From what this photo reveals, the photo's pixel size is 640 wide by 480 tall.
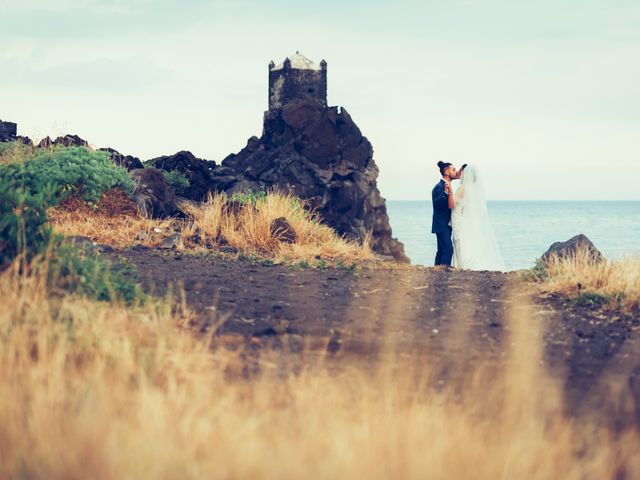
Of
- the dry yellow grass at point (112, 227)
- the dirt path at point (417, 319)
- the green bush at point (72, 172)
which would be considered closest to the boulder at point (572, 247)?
the dirt path at point (417, 319)

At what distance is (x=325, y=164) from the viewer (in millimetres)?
32312

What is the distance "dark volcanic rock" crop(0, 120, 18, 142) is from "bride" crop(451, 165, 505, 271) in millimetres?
12766

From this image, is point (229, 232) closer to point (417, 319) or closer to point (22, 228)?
point (417, 319)

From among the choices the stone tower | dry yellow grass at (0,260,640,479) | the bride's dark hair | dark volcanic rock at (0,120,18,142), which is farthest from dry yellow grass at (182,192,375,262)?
the stone tower

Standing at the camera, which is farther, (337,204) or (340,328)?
(337,204)

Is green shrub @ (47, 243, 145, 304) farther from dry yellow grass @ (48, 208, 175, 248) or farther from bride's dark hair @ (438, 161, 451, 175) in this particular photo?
bride's dark hair @ (438, 161, 451, 175)

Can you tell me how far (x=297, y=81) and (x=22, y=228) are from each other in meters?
30.6

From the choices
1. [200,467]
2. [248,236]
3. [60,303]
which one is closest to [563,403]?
[200,467]

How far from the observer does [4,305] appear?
5230mm

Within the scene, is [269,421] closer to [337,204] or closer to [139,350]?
[139,350]

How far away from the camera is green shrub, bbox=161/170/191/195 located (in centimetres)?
1933

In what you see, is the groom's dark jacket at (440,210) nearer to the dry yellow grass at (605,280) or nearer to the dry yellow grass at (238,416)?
the dry yellow grass at (605,280)

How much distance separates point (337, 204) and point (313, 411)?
27.8m

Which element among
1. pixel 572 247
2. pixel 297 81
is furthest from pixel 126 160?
pixel 297 81
